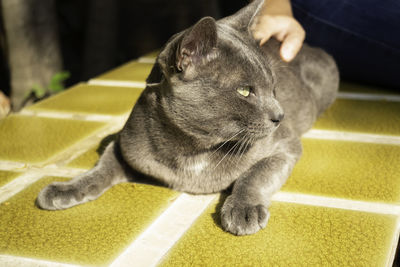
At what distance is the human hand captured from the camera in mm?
1945

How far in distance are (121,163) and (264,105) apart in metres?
0.54

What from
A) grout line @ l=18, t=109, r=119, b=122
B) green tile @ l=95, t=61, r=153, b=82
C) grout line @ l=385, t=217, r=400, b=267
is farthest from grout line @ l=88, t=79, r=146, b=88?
grout line @ l=385, t=217, r=400, b=267

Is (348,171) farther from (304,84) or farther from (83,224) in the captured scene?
(83,224)

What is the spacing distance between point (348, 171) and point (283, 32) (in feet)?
2.37

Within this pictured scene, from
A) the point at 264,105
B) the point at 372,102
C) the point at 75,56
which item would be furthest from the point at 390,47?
the point at 75,56

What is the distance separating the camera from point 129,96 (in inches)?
96.7

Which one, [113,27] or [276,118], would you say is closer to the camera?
[276,118]


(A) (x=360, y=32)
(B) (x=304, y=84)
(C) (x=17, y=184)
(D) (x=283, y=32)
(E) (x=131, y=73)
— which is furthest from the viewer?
(E) (x=131, y=73)

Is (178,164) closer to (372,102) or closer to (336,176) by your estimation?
(336,176)

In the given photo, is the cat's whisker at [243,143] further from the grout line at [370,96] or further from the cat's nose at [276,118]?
the grout line at [370,96]

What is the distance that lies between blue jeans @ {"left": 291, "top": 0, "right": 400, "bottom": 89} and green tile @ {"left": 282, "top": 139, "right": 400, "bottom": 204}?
72 cm

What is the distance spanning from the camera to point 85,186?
58.7 inches

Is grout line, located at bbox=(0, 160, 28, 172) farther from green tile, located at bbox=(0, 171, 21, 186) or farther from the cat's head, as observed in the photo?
the cat's head

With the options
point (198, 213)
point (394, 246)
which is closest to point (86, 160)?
point (198, 213)
